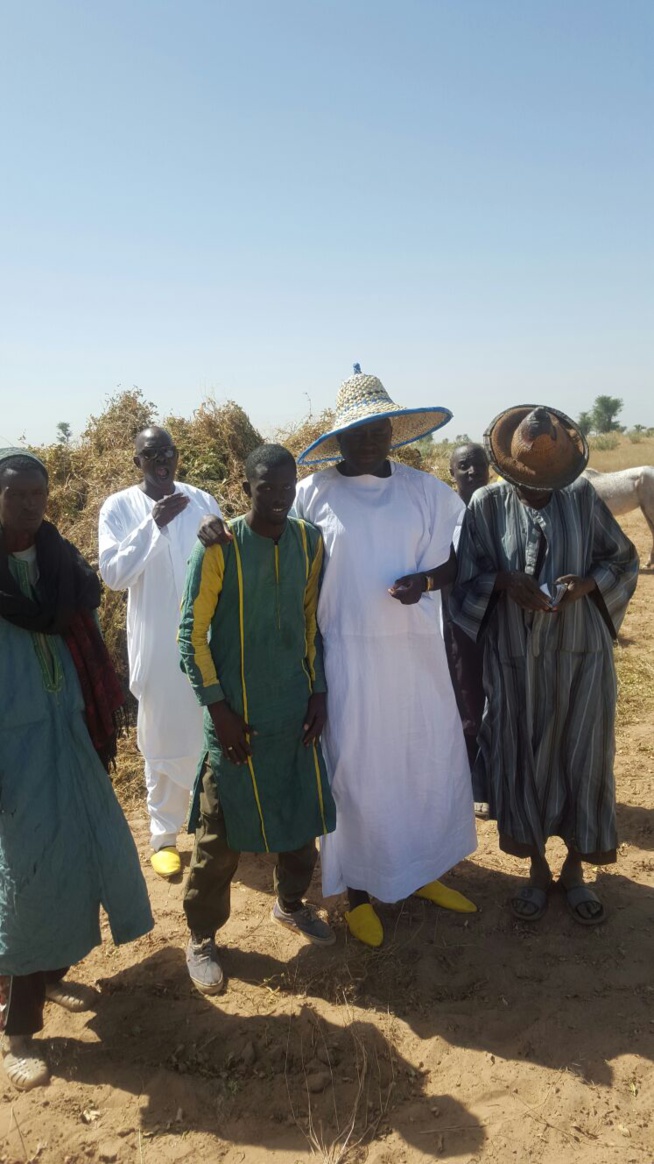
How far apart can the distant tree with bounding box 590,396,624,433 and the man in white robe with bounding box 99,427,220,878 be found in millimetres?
42673

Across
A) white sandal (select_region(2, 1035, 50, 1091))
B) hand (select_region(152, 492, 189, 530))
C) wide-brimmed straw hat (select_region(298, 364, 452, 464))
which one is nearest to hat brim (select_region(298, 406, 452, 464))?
wide-brimmed straw hat (select_region(298, 364, 452, 464))

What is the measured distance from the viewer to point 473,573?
124 inches

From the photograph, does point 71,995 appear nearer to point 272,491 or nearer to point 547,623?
point 272,491

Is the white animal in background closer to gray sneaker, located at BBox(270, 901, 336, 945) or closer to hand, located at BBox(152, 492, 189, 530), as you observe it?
hand, located at BBox(152, 492, 189, 530)

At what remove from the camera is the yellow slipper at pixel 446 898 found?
335 cm

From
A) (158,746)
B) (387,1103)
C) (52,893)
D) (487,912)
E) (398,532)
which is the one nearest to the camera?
(387,1103)

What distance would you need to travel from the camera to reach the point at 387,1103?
2.41 meters

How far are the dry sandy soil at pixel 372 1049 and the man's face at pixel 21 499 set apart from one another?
181 cm

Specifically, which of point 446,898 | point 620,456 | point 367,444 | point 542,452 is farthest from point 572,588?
point 620,456

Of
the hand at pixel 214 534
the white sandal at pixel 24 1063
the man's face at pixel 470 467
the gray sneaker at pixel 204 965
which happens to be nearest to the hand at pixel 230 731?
the hand at pixel 214 534

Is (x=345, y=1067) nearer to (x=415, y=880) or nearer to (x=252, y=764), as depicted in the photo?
(x=415, y=880)

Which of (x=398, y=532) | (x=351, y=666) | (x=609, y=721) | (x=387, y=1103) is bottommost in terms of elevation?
(x=387, y=1103)

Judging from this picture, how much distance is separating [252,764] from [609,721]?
141 centimetres

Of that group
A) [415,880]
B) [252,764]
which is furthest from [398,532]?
[415,880]
